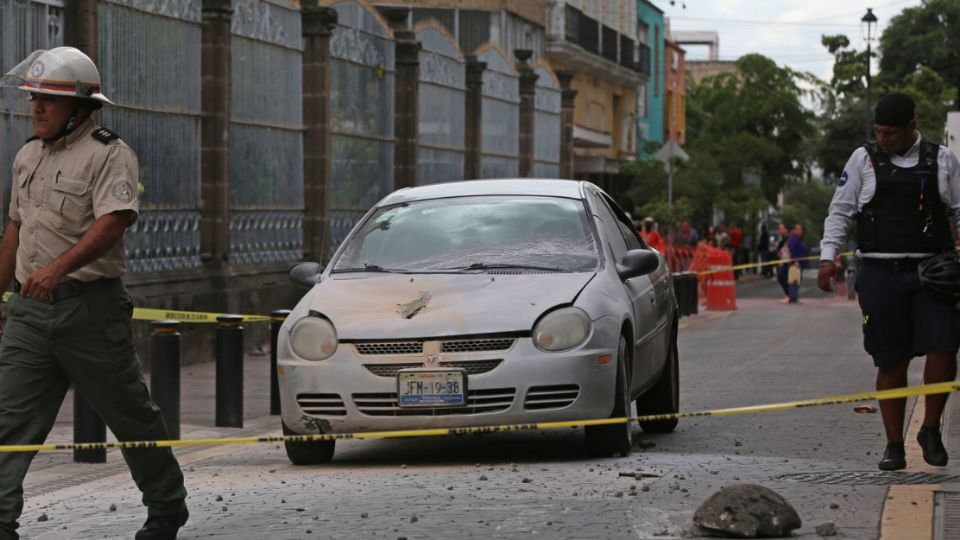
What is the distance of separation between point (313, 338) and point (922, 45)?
50.0 metres

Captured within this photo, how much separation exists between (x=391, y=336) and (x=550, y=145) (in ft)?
95.7

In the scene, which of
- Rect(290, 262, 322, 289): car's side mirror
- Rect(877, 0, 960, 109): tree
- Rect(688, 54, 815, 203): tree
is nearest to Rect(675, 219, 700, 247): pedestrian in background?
Rect(877, 0, 960, 109): tree

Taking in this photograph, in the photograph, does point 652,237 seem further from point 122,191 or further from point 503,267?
point 122,191

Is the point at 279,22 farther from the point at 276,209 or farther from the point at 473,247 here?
the point at 473,247

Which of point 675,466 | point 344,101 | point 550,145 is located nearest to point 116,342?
point 675,466

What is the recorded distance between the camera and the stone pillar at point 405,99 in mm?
27281

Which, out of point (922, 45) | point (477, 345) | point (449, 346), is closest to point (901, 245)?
point (477, 345)

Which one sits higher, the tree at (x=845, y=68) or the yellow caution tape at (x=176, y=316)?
the tree at (x=845, y=68)

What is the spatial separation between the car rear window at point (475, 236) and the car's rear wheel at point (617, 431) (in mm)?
759

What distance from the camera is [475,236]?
10836 millimetres

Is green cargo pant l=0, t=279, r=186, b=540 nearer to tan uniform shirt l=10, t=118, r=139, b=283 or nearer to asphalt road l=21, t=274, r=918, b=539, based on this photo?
tan uniform shirt l=10, t=118, r=139, b=283

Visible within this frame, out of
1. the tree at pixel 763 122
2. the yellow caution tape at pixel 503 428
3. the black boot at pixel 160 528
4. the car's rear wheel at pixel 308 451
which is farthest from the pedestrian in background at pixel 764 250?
the black boot at pixel 160 528

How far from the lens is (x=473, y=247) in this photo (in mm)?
10719

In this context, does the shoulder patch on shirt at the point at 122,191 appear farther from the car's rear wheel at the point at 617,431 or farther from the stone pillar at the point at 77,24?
the stone pillar at the point at 77,24
